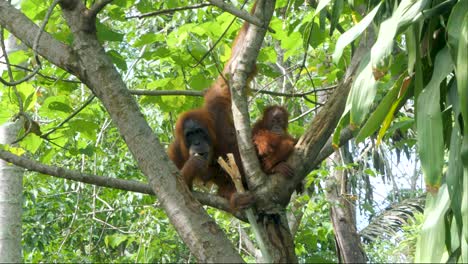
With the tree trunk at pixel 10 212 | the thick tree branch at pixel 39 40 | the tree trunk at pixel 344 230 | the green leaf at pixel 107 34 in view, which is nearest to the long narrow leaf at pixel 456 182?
the thick tree branch at pixel 39 40

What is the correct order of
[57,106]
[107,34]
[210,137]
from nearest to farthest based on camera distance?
[107,34] → [57,106] → [210,137]

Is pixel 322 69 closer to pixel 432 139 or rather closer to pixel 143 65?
pixel 432 139

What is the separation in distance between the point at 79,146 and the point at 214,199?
1.36 metres

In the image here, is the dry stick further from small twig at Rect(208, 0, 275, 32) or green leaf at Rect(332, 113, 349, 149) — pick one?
small twig at Rect(208, 0, 275, 32)

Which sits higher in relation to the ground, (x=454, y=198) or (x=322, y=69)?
(x=322, y=69)

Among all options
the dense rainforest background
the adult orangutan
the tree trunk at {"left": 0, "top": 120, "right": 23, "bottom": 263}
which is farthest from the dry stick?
the tree trunk at {"left": 0, "top": 120, "right": 23, "bottom": 263}

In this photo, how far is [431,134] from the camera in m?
2.01

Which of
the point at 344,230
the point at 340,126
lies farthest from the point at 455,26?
the point at 344,230

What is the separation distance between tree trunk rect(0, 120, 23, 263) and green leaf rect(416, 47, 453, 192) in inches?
142

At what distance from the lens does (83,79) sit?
265 centimetres

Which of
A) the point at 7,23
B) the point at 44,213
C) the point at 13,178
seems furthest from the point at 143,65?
the point at 7,23

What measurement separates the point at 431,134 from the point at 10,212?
3.84m

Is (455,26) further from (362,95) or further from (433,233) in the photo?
(433,233)

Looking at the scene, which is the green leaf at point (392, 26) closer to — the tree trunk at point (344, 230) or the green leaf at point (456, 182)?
the green leaf at point (456, 182)
